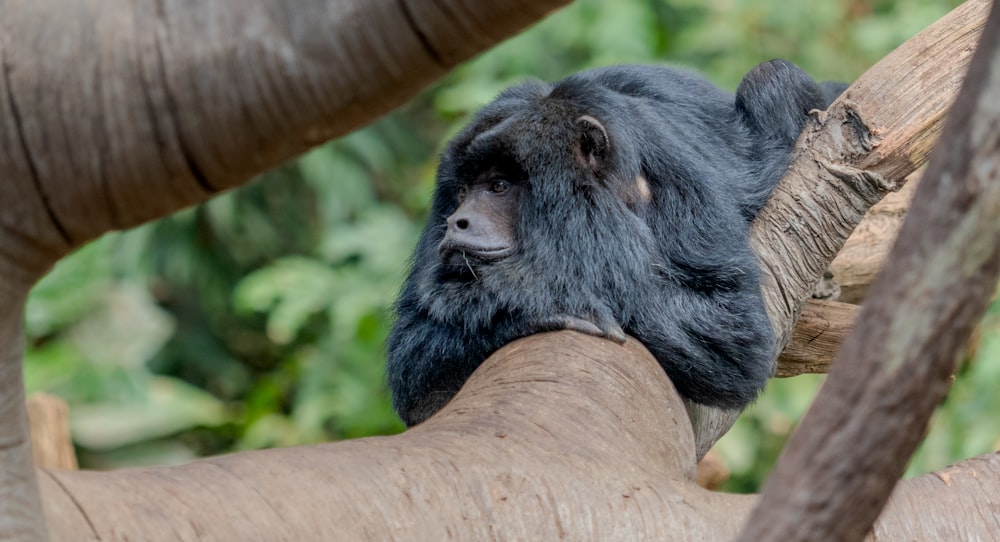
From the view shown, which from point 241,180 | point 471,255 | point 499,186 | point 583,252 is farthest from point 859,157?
point 241,180

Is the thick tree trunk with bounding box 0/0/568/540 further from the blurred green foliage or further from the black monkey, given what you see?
the blurred green foliage

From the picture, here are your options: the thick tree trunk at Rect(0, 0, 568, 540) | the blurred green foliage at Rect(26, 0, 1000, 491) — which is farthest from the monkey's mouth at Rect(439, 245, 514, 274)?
the blurred green foliage at Rect(26, 0, 1000, 491)

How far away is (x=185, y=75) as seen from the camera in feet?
4.27

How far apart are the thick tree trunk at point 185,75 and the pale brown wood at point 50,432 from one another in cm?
317

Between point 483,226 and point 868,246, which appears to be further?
point 868,246

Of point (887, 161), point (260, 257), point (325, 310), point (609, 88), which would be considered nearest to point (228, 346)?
point (260, 257)

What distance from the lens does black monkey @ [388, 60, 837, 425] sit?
323 cm

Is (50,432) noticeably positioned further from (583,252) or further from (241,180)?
(241,180)

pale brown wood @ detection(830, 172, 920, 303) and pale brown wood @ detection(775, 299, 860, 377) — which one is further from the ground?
pale brown wood @ detection(830, 172, 920, 303)

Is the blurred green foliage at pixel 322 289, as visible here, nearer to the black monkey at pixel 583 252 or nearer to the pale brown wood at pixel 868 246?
the pale brown wood at pixel 868 246

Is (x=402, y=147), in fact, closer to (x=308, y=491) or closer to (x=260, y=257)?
(x=260, y=257)

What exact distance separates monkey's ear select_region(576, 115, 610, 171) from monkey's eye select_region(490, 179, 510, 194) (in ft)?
0.87

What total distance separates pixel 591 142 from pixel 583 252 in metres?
0.38

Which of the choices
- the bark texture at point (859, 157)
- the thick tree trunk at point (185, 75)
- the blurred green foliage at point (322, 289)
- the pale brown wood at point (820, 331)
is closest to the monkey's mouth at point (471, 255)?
the bark texture at point (859, 157)
